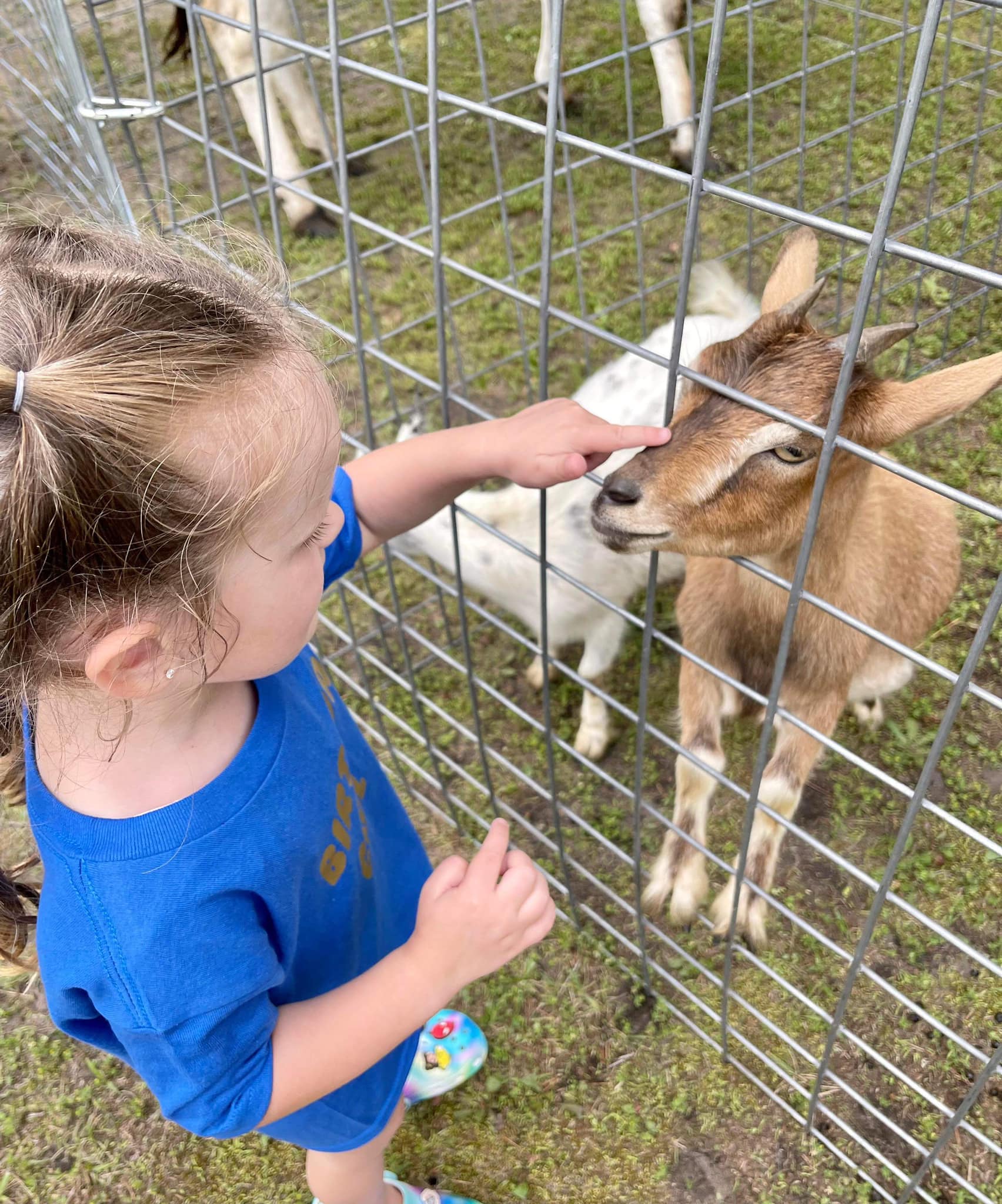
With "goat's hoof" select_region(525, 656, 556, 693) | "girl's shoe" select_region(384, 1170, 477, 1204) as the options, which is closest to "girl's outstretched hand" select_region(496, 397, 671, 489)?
"girl's shoe" select_region(384, 1170, 477, 1204)

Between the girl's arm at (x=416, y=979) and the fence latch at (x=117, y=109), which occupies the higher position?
the fence latch at (x=117, y=109)

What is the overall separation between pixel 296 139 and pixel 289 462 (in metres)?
5.23

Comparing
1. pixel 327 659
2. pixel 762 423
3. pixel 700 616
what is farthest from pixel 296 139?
pixel 762 423

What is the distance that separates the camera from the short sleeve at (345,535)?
61.1 inches

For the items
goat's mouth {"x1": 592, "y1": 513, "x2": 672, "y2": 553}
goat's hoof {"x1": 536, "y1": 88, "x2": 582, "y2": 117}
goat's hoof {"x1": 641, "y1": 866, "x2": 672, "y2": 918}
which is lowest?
goat's hoof {"x1": 641, "y1": 866, "x2": 672, "y2": 918}

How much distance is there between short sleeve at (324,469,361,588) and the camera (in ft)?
5.09

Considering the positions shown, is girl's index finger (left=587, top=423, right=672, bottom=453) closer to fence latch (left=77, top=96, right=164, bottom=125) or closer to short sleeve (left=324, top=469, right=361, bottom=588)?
short sleeve (left=324, top=469, right=361, bottom=588)

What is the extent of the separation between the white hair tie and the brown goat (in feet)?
2.87

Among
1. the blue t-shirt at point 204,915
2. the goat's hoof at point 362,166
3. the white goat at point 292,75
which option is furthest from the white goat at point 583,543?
the goat's hoof at point 362,166

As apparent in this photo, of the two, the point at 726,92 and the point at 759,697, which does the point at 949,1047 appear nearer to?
the point at 759,697

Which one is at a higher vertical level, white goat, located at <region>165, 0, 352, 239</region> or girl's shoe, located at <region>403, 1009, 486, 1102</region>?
white goat, located at <region>165, 0, 352, 239</region>

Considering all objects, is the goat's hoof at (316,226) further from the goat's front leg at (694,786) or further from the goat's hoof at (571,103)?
the goat's front leg at (694,786)

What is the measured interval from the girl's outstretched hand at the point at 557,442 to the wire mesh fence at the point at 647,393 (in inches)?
3.0

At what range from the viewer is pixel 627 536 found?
1.53m
